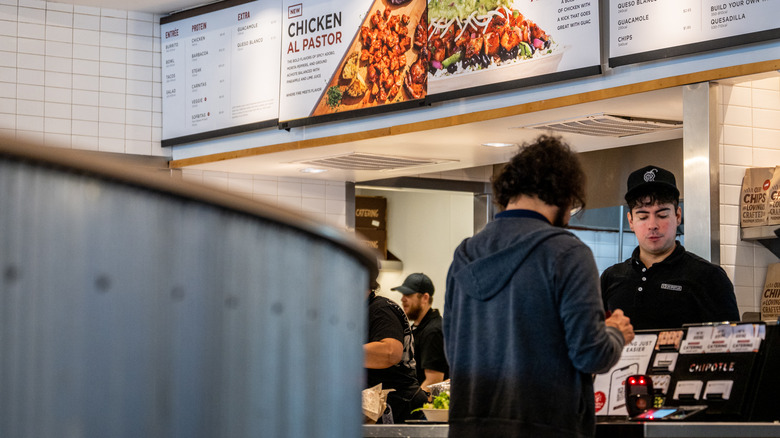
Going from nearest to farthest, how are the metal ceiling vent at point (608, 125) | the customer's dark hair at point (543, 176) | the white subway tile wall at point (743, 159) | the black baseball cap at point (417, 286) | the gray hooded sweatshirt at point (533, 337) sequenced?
the gray hooded sweatshirt at point (533, 337) → the customer's dark hair at point (543, 176) → the white subway tile wall at point (743, 159) → the metal ceiling vent at point (608, 125) → the black baseball cap at point (417, 286)

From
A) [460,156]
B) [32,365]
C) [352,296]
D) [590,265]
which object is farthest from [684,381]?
[460,156]

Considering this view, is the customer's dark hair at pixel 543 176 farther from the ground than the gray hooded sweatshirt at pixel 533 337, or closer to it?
farther from the ground

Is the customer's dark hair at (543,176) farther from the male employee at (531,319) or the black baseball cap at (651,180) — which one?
the black baseball cap at (651,180)

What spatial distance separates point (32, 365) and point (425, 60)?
4.58 m

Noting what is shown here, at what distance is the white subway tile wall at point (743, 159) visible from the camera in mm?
4574

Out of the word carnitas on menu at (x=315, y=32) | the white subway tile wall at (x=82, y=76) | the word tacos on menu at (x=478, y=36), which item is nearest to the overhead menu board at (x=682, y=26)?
the word tacos on menu at (x=478, y=36)

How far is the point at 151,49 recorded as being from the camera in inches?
286

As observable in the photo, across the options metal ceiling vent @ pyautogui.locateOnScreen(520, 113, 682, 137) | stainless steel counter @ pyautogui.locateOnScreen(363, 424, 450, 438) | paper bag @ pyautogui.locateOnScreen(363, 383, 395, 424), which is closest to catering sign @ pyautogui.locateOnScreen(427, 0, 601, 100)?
metal ceiling vent @ pyautogui.locateOnScreen(520, 113, 682, 137)

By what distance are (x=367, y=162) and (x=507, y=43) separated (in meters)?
1.88

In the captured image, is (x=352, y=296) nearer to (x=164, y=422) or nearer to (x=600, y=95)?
(x=164, y=422)

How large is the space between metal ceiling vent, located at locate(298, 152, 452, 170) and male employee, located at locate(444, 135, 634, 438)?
406cm

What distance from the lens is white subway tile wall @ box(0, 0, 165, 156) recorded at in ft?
22.2

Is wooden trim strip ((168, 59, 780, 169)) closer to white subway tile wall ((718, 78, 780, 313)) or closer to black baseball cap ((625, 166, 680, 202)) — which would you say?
white subway tile wall ((718, 78, 780, 313))

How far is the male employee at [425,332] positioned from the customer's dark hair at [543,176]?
13.1ft
